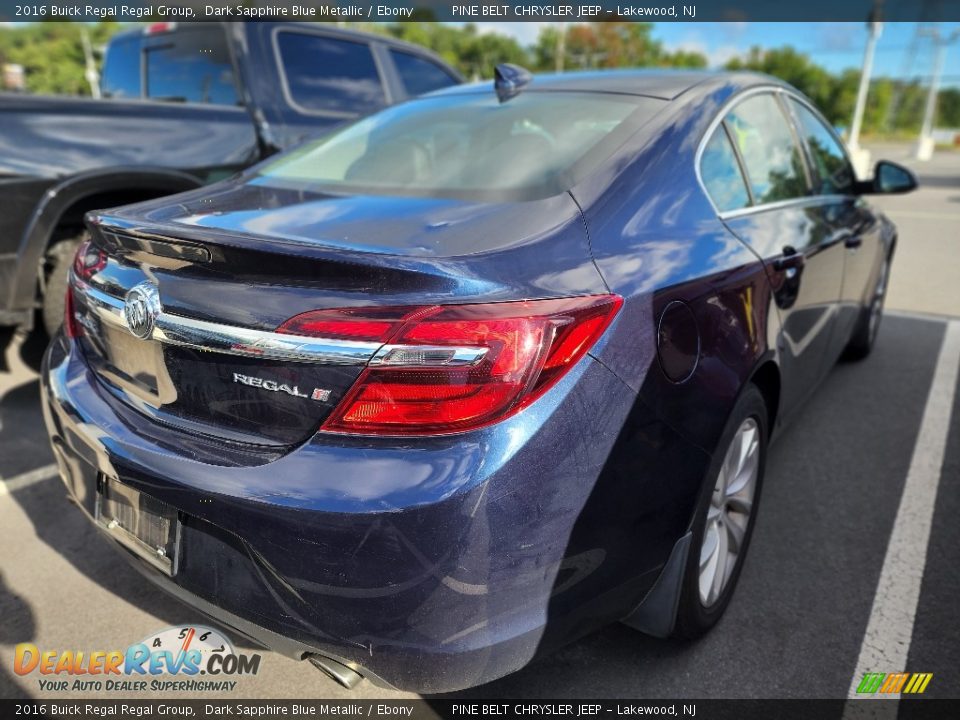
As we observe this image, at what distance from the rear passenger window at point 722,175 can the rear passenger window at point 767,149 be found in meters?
0.09

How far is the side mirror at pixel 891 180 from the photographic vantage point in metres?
3.87

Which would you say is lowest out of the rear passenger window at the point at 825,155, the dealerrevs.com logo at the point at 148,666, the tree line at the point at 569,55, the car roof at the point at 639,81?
the tree line at the point at 569,55

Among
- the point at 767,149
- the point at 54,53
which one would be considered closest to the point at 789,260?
the point at 767,149

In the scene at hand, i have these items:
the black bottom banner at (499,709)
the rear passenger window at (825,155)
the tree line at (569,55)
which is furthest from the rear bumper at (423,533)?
the tree line at (569,55)

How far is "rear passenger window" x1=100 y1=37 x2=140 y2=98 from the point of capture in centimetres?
520

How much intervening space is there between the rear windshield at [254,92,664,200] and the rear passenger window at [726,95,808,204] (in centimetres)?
44

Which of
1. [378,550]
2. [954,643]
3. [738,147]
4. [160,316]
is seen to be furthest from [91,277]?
[954,643]

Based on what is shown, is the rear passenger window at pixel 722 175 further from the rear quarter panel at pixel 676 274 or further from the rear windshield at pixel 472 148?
the rear windshield at pixel 472 148

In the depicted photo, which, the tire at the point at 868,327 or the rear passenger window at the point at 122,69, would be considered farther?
the rear passenger window at the point at 122,69

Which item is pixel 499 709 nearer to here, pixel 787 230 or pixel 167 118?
pixel 787 230

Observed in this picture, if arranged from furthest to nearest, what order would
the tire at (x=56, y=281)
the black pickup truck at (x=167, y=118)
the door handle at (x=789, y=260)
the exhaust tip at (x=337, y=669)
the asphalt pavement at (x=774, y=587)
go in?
the tire at (x=56, y=281) → the black pickup truck at (x=167, y=118) → the door handle at (x=789, y=260) → the asphalt pavement at (x=774, y=587) → the exhaust tip at (x=337, y=669)

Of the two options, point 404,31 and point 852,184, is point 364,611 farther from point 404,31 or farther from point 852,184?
point 404,31

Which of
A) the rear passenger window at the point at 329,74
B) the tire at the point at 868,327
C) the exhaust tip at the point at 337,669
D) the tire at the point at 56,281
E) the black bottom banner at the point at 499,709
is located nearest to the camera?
the exhaust tip at the point at 337,669

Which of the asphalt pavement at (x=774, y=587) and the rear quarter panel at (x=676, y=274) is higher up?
the rear quarter panel at (x=676, y=274)
